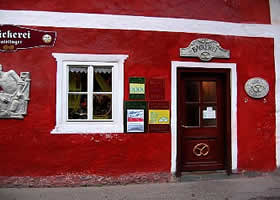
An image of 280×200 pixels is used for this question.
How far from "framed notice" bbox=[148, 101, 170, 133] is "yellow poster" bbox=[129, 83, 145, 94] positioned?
32 cm

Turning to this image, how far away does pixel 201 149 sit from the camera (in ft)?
17.6

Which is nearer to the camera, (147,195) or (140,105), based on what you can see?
(147,195)

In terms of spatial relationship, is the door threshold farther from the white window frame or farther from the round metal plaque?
the round metal plaque

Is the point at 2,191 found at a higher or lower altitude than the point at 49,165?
lower

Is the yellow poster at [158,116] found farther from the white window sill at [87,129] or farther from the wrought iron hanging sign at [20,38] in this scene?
the wrought iron hanging sign at [20,38]

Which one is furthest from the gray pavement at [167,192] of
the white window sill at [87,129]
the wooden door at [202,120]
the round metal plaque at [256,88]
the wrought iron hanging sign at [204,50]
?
the wrought iron hanging sign at [204,50]

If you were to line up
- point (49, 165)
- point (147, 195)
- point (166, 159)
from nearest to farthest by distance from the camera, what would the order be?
point (147, 195) < point (49, 165) < point (166, 159)

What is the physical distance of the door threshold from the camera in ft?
16.8

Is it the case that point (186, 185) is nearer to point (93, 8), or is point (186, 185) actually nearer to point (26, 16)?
point (93, 8)

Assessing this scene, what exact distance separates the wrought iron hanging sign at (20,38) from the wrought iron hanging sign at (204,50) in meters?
2.79

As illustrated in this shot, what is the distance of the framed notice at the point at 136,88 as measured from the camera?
195 inches

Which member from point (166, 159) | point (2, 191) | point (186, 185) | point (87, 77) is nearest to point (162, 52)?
point (87, 77)

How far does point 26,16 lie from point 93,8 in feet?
4.29

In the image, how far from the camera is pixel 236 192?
14.9 feet
